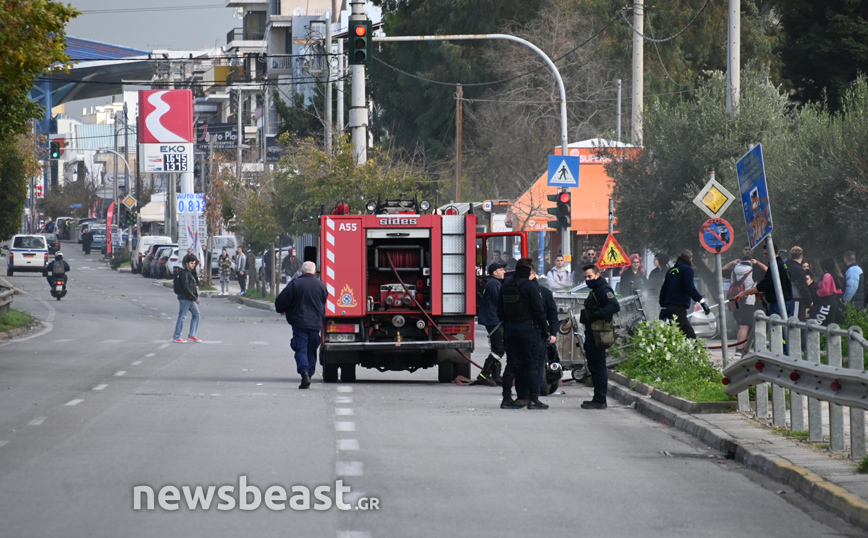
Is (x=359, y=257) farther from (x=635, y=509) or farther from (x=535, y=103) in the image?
(x=535, y=103)

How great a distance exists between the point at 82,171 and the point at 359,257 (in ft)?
489

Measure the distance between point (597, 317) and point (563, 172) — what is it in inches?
543

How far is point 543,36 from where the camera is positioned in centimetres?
4853

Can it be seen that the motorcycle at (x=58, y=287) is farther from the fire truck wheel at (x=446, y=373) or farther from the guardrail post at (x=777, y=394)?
the guardrail post at (x=777, y=394)

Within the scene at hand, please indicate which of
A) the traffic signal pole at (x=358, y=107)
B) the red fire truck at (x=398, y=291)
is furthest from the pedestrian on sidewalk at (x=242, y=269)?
the red fire truck at (x=398, y=291)

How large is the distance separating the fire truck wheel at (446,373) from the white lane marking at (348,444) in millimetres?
7772

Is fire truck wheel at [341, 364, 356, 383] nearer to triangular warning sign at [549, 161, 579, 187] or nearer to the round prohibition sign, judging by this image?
the round prohibition sign

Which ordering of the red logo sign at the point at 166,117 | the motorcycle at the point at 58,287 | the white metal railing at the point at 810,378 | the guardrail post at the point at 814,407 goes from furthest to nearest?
the red logo sign at the point at 166,117, the motorcycle at the point at 58,287, the guardrail post at the point at 814,407, the white metal railing at the point at 810,378

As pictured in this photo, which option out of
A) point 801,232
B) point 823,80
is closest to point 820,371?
point 801,232

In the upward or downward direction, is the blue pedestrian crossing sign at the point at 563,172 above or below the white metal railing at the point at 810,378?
above

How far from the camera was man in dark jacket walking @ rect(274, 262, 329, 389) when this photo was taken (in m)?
18.3

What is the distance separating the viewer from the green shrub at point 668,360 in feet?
53.8

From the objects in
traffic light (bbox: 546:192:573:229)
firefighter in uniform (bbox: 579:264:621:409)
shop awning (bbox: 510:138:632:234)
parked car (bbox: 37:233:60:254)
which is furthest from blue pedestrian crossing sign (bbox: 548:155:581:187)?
parked car (bbox: 37:233:60:254)

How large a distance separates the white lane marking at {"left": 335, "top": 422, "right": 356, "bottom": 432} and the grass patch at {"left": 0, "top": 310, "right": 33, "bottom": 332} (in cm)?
1849
